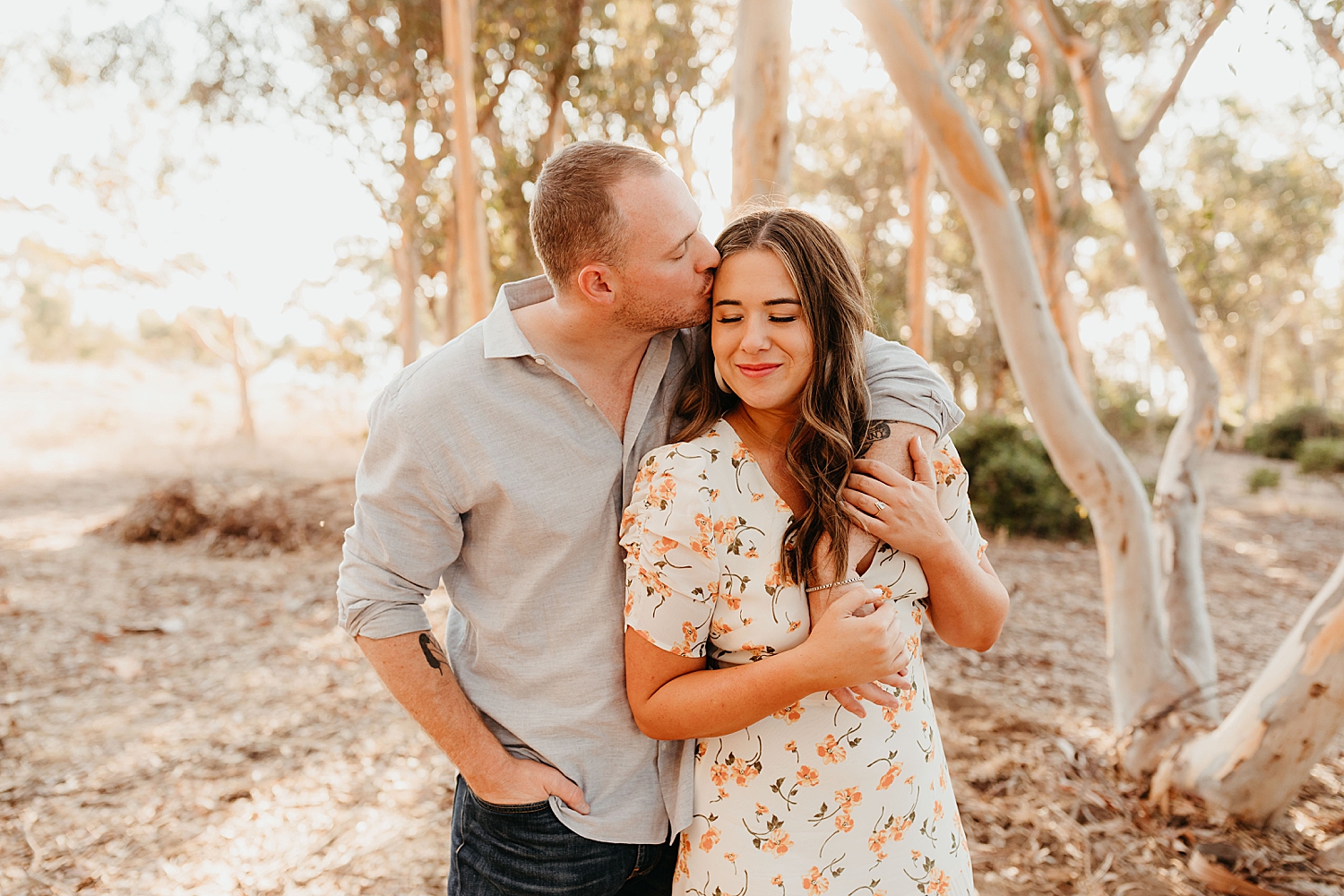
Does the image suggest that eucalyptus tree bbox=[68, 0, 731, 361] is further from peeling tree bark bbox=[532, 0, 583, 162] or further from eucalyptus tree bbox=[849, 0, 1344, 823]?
eucalyptus tree bbox=[849, 0, 1344, 823]

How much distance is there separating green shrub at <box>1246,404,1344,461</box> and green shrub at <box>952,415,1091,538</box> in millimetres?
11792

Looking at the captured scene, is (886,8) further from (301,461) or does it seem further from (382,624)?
(301,461)

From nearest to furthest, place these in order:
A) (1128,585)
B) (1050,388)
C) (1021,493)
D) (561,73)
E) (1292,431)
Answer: (1050,388) → (1128,585) → (1021,493) → (561,73) → (1292,431)

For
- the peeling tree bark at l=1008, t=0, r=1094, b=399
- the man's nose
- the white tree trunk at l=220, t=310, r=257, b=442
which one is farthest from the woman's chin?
the white tree trunk at l=220, t=310, r=257, b=442

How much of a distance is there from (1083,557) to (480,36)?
30.2ft

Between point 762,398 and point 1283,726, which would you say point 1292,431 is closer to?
point 1283,726

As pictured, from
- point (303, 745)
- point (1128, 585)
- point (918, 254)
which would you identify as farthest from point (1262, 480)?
point (303, 745)

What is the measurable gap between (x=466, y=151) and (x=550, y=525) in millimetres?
6327

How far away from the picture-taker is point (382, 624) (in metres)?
1.63

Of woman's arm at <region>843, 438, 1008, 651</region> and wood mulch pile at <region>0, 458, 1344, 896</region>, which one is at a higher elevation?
woman's arm at <region>843, 438, 1008, 651</region>

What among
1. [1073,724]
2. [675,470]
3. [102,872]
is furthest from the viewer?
[1073,724]

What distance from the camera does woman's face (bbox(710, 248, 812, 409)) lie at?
5.14ft

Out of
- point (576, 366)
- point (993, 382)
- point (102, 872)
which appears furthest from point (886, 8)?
point (993, 382)

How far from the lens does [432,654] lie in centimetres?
168
